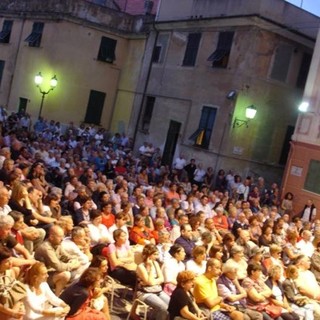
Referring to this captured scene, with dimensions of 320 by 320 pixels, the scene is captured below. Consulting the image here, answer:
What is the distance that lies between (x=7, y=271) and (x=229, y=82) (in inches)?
574

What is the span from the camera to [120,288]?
8211mm

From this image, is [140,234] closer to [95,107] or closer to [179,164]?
[179,164]

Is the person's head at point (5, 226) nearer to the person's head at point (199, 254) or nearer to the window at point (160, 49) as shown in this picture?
the person's head at point (199, 254)

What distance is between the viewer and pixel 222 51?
19.5m

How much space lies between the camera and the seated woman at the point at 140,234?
9095mm

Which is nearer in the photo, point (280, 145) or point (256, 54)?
point (256, 54)

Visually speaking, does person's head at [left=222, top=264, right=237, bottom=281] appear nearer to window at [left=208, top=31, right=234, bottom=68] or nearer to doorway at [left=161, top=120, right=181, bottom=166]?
window at [left=208, top=31, right=234, bottom=68]

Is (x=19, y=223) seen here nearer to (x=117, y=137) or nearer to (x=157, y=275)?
(x=157, y=275)

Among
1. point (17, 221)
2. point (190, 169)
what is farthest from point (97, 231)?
point (190, 169)

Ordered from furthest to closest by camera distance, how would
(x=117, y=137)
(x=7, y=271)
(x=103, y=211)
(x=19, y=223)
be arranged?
(x=117, y=137)
(x=103, y=211)
(x=19, y=223)
(x=7, y=271)

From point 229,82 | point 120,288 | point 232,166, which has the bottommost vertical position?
point 120,288

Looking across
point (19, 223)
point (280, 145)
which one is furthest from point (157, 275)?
point (280, 145)

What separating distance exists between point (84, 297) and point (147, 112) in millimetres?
18177

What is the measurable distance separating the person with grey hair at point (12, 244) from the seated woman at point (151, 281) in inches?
60.5
